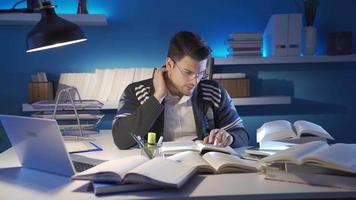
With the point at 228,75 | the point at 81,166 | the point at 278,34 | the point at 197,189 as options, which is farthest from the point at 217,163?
the point at 278,34

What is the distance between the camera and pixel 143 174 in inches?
37.6

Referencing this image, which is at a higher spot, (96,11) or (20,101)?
(96,11)

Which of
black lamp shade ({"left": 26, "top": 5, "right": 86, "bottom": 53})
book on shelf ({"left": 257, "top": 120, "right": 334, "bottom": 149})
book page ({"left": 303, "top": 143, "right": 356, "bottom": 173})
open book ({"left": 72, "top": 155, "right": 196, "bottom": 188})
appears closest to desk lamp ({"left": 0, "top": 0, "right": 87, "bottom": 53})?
black lamp shade ({"left": 26, "top": 5, "right": 86, "bottom": 53})

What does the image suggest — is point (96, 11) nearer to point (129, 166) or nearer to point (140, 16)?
point (140, 16)

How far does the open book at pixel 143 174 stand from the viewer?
957 mm

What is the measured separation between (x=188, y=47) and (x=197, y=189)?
943mm

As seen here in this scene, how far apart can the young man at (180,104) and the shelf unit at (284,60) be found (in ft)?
2.57

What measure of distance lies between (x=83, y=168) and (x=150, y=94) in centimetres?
71

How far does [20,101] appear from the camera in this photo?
112 inches

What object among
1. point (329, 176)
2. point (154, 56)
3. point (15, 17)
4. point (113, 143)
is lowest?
point (113, 143)

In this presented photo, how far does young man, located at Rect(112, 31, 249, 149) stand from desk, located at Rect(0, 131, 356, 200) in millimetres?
575

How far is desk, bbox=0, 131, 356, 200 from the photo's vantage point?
954 mm

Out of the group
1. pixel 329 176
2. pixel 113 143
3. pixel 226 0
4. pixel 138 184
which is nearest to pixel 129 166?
pixel 138 184

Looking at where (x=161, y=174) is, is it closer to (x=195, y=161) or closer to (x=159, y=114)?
(x=195, y=161)
